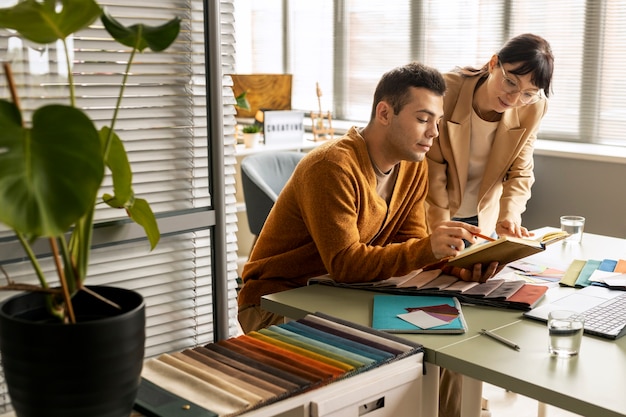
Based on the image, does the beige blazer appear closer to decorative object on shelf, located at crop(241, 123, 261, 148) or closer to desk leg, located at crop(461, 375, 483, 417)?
desk leg, located at crop(461, 375, 483, 417)

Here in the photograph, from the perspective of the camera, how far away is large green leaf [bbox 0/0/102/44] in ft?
3.59

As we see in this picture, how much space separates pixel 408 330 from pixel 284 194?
28.0 inches

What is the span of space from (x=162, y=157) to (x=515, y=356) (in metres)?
0.87

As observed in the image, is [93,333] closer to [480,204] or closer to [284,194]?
[284,194]

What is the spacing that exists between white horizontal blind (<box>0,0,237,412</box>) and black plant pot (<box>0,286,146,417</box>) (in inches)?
16.1

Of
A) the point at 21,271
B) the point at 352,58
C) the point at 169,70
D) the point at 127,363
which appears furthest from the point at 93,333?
the point at 352,58

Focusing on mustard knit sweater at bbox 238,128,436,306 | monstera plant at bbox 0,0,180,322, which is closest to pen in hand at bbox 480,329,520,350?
mustard knit sweater at bbox 238,128,436,306

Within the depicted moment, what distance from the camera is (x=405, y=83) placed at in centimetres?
225

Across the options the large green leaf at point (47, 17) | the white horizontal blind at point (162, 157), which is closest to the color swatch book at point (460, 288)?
the white horizontal blind at point (162, 157)

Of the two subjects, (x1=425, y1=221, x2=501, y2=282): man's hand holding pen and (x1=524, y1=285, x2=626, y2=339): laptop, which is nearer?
(x1=524, y1=285, x2=626, y2=339): laptop

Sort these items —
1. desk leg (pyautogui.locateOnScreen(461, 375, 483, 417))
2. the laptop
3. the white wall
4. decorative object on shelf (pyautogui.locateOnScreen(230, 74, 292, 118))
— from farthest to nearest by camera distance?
decorative object on shelf (pyautogui.locateOnScreen(230, 74, 292, 118)), the white wall, desk leg (pyautogui.locateOnScreen(461, 375, 483, 417)), the laptop

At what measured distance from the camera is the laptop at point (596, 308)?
175 cm

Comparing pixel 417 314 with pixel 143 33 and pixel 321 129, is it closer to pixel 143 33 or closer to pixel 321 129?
pixel 143 33

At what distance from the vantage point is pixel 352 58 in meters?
5.99
